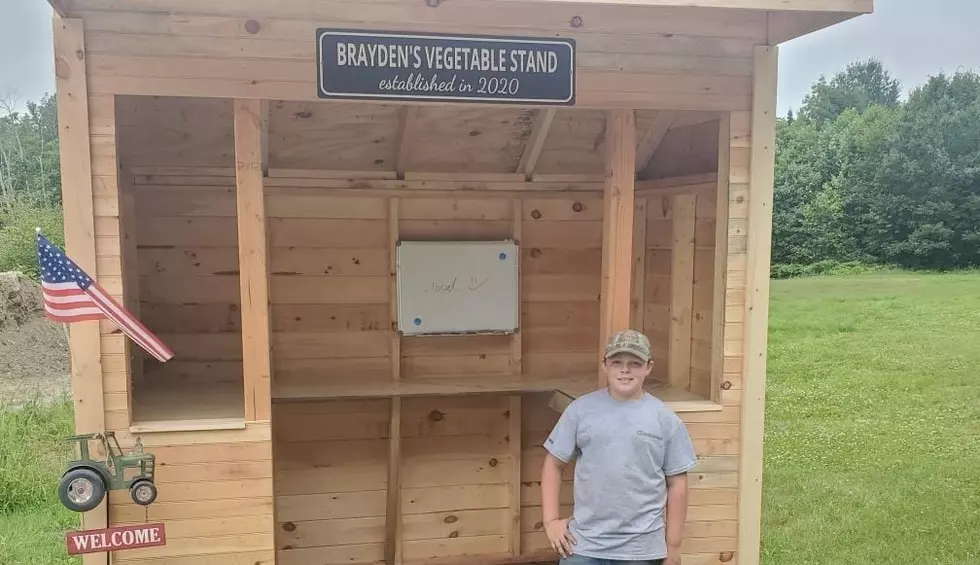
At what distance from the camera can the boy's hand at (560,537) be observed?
114 inches

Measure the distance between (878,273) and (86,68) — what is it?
24.5 m

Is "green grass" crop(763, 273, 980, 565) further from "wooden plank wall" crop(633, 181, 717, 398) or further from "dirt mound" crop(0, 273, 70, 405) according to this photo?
"dirt mound" crop(0, 273, 70, 405)

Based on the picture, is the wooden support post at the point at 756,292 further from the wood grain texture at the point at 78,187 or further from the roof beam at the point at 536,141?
the wood grain texture at the point at 78,187

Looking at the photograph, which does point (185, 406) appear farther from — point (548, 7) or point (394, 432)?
point (548, 7)

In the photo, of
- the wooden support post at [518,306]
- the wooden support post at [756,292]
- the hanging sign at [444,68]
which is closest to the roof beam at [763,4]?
the hanging sign at [444,68]

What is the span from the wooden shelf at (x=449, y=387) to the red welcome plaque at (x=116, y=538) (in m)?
1.20

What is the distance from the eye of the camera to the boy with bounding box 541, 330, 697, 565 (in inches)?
112

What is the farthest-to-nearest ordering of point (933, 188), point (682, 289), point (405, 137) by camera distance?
point (933, 188) → point (682, 289) → point (405, 137)

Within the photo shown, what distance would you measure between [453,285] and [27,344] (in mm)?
8389

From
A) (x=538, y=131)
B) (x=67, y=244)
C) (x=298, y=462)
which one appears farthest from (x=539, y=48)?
(x=298, y=462)

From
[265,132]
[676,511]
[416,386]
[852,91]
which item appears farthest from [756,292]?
[852,91]

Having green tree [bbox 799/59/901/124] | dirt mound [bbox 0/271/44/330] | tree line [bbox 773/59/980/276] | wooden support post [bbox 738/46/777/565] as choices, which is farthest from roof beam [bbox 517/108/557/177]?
green tree [bbox 799/59/901/124]

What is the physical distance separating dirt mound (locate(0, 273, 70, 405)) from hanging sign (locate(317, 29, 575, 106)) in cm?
768

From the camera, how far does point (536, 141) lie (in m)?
4.25
